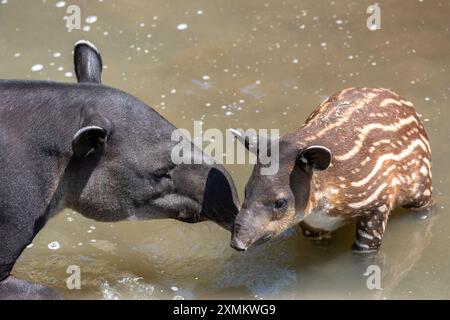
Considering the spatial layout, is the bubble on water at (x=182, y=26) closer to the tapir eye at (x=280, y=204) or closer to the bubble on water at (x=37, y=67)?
the bubble on water at (x=37, y=67)

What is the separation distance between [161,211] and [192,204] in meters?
0.20

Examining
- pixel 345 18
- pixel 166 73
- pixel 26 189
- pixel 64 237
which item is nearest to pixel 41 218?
pixel 26 189

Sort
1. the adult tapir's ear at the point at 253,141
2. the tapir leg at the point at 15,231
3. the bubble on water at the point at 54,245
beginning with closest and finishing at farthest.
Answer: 1. the tapir leg at the point at 15,231
2. the adult tapir's ear at the point at 253,141
3. the bubble on water at the point at 54,245

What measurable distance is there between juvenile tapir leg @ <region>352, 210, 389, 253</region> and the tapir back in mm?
47

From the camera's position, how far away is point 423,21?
8406 mm

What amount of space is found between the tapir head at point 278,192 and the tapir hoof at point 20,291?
1.18 metres

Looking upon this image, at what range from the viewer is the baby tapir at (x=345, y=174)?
17.4 feet

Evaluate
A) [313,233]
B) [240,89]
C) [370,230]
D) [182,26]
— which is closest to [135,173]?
[313,233]

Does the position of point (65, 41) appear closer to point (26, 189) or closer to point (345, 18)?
point (345, 18)

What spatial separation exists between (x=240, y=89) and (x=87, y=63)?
2.30 metres

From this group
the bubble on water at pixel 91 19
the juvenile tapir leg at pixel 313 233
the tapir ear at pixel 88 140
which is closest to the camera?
the tapir ear at pixel 88 140

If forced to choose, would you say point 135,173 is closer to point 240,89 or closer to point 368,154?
point 368,154

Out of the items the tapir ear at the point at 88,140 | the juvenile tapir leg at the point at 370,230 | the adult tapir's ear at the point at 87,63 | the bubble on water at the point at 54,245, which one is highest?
the adult tapir's ear at the point at 87,63

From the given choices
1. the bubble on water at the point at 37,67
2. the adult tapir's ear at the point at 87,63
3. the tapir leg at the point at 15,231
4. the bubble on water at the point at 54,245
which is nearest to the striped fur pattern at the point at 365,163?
the adult tapir's ear at the point at 87,63
